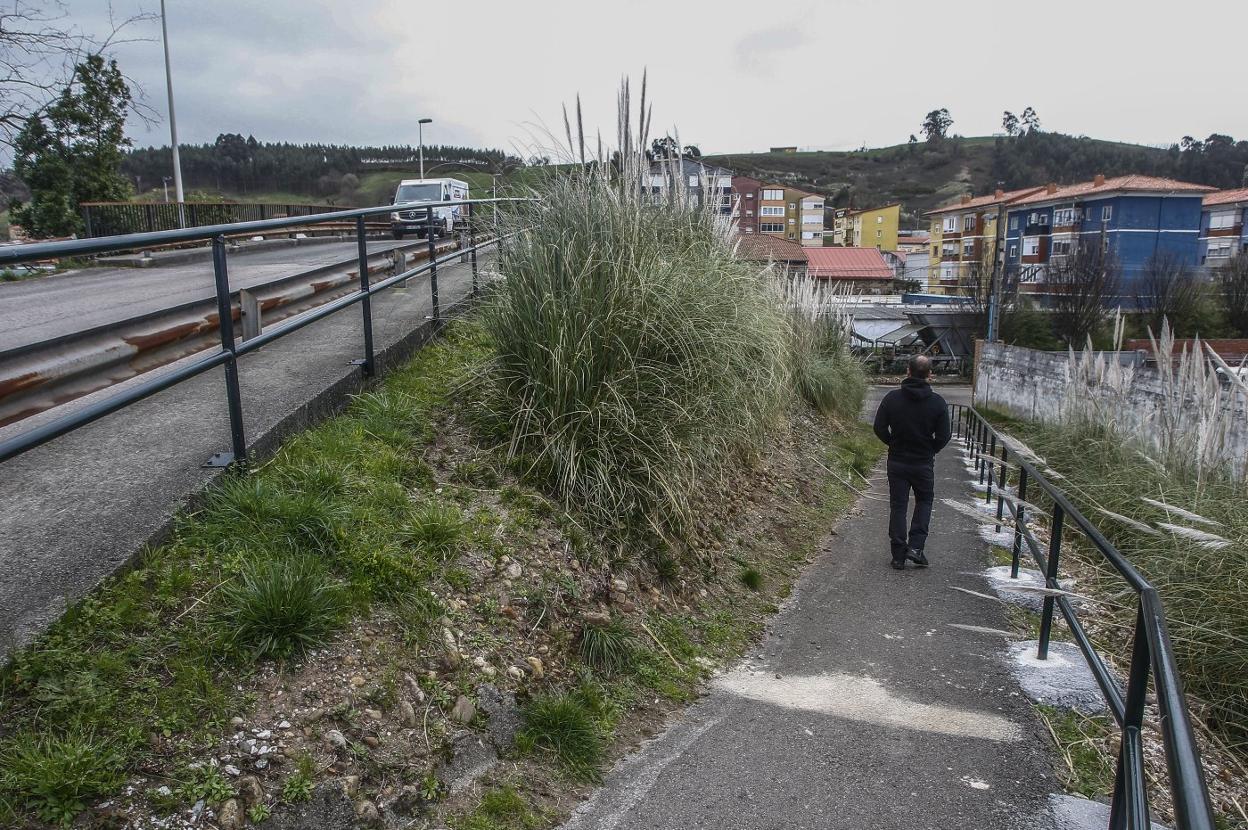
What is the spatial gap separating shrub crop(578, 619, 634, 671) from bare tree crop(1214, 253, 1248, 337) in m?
56.4

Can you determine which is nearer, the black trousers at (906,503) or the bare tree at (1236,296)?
the black trousers at (906,503)

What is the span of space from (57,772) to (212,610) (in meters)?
0.83

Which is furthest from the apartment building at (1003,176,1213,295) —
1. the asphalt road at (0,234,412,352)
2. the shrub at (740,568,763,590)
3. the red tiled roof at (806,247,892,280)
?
the shrub at (740,568,763,590)

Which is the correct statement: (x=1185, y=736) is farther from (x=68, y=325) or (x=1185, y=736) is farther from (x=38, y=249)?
(x=68, y=325)

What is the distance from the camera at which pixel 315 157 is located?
272ft

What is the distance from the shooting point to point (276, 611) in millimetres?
3025

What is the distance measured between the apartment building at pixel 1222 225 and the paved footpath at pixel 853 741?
264ft

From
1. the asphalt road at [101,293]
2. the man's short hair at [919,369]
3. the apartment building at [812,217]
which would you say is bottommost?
the man's short hair at [919,369]

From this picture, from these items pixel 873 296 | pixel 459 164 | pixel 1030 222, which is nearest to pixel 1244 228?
pixel 1030 222

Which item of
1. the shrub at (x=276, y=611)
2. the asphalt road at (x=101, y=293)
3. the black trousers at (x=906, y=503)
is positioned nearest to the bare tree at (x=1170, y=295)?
the black trousers at (x=906, y=503)

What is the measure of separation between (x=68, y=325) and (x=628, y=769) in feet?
20.5

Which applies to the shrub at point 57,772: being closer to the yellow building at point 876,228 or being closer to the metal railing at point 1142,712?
the metal railing at point 1142,712

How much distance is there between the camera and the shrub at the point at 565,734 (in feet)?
11.3

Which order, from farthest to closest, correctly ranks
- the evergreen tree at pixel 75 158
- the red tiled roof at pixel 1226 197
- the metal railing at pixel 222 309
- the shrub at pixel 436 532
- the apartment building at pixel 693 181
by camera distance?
the red tiled roof at pixel 1226 197 < the evergreen tree at pixel 75 158 < the apartment building at pixel 693 181 < the shrub at pixel 436 532 < the metal railing at pixel 222 309
